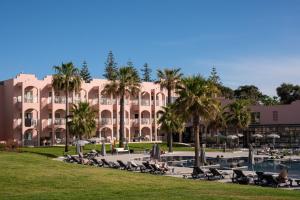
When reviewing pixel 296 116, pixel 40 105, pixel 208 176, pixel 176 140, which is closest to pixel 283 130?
pixel 296 116

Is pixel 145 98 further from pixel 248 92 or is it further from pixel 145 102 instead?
pixel 248 92

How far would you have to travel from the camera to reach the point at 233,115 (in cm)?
5909

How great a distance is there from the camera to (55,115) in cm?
6594

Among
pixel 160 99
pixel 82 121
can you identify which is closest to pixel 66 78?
pixel 82 121

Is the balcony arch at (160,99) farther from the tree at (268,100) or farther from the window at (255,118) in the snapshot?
the tree at (268,100)

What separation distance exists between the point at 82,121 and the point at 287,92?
62.1m

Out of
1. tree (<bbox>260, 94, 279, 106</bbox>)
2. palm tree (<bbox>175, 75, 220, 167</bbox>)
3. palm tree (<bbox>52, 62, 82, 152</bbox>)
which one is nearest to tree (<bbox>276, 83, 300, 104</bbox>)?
tree (<bbox>260, 94, 279, 106</bbox>)

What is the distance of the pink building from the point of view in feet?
200

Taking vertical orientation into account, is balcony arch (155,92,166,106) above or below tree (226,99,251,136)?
above

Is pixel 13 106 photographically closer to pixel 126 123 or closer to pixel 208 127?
pixel 126 123

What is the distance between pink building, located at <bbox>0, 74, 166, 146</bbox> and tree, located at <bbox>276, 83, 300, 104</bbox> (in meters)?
41.6

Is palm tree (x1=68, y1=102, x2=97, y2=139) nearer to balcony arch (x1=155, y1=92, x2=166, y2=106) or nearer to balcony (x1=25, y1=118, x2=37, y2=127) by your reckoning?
balcony (x1=25, y1=118, x2=37, y2=127)

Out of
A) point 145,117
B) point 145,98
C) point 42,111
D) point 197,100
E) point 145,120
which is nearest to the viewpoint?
point 197,100

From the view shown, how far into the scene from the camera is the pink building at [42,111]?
61094 millimetres
